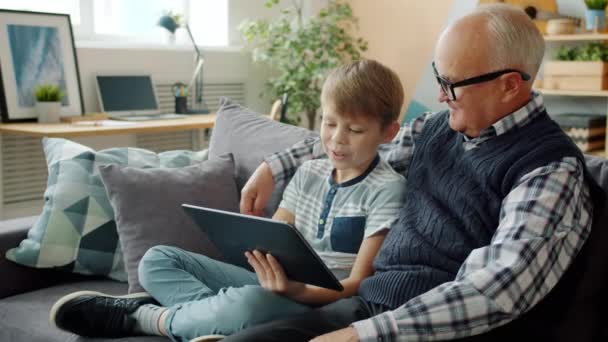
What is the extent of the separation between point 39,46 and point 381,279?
2862 millimetres

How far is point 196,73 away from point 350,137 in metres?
2.97

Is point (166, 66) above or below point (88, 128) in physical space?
above

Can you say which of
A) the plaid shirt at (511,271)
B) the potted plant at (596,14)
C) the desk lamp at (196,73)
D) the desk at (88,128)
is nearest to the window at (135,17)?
the desk lamp at (196,73)

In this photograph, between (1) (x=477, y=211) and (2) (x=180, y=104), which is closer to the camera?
(1) (x=477, y=211)

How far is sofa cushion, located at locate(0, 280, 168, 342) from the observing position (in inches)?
70.9

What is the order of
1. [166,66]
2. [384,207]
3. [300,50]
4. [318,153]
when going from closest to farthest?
[384,207] → [318,153] → [166,66] → [300,50]

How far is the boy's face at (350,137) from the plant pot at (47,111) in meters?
2.39

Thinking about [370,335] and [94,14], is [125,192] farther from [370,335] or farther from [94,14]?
[94,14]

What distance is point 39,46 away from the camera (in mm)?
3861

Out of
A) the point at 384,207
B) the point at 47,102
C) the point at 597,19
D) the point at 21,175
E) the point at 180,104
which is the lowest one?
the point at 21,175

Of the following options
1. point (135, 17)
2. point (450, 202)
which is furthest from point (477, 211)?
point (135, 17)

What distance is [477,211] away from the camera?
4.85 ft

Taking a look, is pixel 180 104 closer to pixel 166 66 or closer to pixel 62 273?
pixel 166 66

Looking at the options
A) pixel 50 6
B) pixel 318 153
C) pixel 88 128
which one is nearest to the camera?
pixel 318 153
